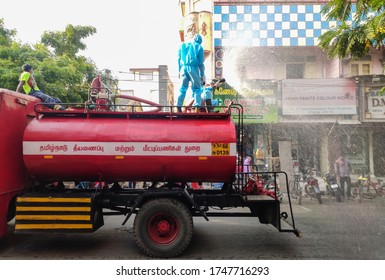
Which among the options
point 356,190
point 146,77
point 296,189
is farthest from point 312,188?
point 146,77

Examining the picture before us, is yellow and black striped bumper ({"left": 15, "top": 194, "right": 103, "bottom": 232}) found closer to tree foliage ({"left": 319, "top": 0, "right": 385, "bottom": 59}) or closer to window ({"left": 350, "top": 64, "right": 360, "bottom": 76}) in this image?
tree foliage ({"left": 319, "top": 0, "right": 385, "bottom": 59})

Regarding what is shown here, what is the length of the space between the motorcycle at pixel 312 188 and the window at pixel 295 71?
5.40 m

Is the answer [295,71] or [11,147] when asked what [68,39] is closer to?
[11,147]

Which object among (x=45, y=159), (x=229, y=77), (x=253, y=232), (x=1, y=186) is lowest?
(x=253, y=232)

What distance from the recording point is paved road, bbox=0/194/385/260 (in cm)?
479

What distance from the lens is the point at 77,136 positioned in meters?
4.68

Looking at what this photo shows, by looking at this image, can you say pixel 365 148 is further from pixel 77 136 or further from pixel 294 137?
pixel 77 136

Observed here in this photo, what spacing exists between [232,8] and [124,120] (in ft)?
26.7

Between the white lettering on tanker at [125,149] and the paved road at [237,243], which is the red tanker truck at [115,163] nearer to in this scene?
the white lettering on tanker at [125,149]

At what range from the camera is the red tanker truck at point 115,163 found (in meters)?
4.65

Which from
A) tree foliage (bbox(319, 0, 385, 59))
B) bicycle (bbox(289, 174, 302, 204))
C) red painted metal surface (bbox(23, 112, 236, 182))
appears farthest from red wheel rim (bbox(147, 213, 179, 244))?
bicycle (bbox(289, 174, 302, 204))

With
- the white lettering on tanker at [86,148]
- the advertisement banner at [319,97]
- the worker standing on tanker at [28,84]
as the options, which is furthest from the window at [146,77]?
the advertisement banner at [319,97]
